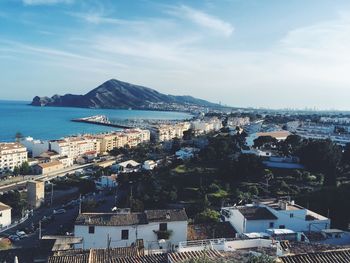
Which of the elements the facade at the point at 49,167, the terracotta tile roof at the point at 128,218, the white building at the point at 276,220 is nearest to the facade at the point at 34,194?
the facade at the point at 49,167

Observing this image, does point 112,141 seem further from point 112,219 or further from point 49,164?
point 112,219

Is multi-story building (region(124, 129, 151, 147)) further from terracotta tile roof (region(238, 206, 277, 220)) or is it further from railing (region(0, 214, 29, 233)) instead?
terracotta tile roof (region(238, 206, 277, 220))

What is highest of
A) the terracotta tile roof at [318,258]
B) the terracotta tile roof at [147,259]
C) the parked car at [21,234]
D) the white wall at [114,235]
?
the terracotta tile roof at [318,258]

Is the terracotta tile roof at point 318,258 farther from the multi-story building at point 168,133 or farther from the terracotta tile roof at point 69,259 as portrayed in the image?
the multi-story building at point 168,133

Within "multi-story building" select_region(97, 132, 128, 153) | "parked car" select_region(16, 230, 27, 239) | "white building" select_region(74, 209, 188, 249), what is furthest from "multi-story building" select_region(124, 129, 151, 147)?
"white building" select_region(74, 209, 188, 249)

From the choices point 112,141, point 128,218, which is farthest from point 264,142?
point 112,141

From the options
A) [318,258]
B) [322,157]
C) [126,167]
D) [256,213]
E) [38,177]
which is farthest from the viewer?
[126,167]
